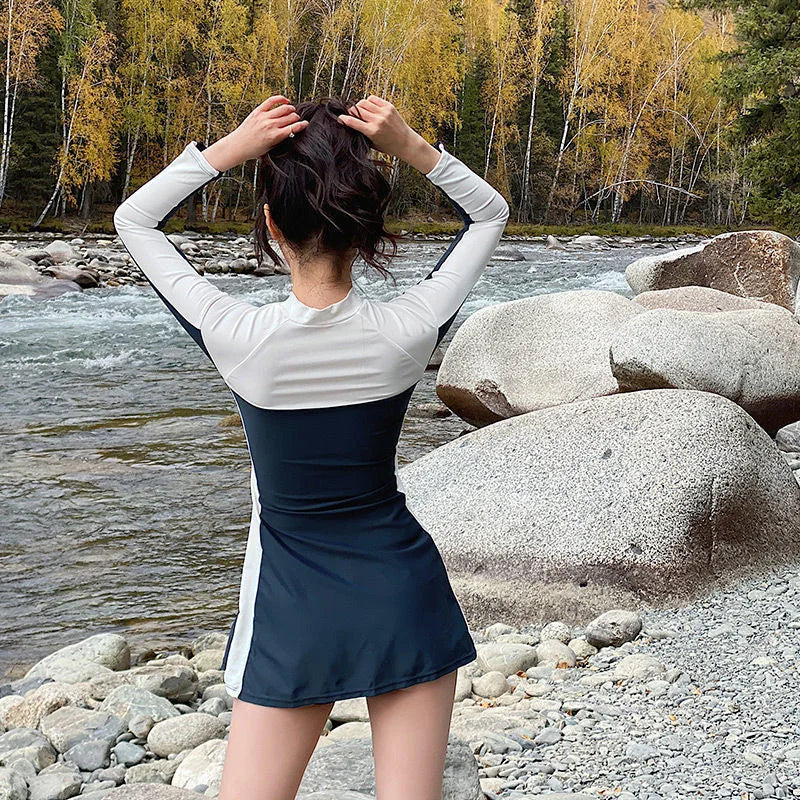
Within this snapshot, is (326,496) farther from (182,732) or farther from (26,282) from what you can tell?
(26,282)

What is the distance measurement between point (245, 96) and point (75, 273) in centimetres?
1812

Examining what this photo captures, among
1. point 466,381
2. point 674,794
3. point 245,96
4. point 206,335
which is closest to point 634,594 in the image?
point 674,794

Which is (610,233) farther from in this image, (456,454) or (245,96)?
(456,454)

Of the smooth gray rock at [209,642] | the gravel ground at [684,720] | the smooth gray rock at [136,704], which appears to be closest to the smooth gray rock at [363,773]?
the gravel ground at [684,720]

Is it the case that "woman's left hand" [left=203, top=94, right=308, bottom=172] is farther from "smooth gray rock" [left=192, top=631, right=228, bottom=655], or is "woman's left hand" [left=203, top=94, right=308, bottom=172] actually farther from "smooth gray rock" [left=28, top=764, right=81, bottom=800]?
"smooth gray rock" [left=192, top=631, right=228, bottom=655]

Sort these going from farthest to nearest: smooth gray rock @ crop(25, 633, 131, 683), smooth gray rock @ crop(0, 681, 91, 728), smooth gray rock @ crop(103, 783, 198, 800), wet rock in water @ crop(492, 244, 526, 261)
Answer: wet rock in water @ crop(492, 244, 526, 261) → smooth gray rock @ crop(25, 633, 131, 683) → smooth gray rock @ crop(0, 681, 91, 728) → smooth gray rock @ crop(103, 783, 198, 800)

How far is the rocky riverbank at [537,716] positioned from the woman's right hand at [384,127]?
1.55 meters

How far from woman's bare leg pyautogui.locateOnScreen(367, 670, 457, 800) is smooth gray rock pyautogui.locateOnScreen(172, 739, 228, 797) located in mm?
1541

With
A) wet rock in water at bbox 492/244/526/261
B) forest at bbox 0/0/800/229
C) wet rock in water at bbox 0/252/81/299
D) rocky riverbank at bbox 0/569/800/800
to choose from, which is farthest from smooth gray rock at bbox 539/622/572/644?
wet rock in water at bbox 492/244/526/261

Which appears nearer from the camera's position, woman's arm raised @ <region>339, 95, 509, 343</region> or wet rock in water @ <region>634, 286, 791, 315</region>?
woman's arm raised @ <region>339, 95, 509, 343</region>

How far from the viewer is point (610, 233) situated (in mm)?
39719

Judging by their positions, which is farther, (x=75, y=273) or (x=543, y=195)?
(x=543, y=195)

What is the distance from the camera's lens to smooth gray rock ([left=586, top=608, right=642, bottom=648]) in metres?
4.07

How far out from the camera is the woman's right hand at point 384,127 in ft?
5.32
